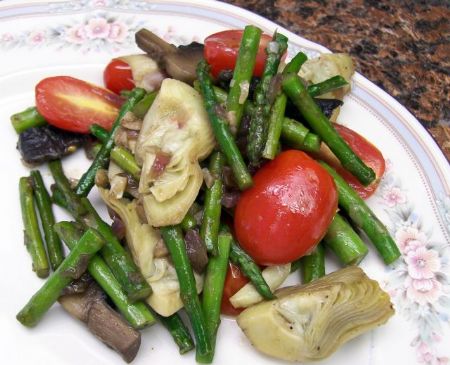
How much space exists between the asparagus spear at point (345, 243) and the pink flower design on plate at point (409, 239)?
6.8 inches

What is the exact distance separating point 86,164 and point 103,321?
0.79 meters

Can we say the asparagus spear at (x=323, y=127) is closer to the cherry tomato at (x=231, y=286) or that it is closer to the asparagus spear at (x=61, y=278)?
the cherry tomato at (x=231, y=286)

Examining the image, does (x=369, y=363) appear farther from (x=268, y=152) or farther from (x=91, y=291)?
(x=91, y=291)

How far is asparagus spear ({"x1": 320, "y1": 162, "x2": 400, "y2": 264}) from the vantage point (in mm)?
2191

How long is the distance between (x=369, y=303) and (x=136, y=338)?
75 centimetres

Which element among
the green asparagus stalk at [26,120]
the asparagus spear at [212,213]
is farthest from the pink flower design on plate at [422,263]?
the green asparagus stalk at [26,120]

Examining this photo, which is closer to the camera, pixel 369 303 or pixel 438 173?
pixel 369 303

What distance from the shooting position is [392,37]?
3.26 meters

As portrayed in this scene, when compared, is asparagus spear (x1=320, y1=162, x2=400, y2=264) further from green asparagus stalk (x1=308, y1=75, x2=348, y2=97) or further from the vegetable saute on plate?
green asparagus stalk (x1=308, y1=75, x2=348, y2=97)

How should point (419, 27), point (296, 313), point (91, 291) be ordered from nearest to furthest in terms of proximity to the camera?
point (296, 313) → point (91, 291) → point (419, 27)

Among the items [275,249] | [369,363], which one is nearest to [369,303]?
[369,363]

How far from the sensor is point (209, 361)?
6.37ft

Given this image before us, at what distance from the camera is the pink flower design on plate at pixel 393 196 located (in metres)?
2.38

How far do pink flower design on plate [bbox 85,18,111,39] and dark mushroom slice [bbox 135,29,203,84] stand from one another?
0.83ft
